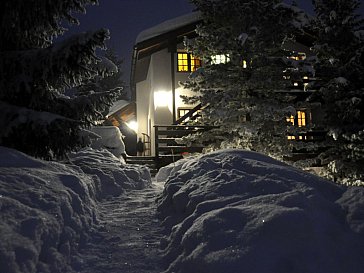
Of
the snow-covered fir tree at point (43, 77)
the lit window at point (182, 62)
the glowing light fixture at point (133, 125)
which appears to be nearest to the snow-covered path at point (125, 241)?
the snow-covered fir tree at point (43, 77)

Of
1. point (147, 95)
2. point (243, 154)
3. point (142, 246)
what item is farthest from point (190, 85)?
point (147, 95)

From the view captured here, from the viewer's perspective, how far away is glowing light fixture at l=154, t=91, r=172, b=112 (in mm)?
19453

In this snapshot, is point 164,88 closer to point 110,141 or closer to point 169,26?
point 169,26

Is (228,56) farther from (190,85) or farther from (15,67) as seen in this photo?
(15,67)

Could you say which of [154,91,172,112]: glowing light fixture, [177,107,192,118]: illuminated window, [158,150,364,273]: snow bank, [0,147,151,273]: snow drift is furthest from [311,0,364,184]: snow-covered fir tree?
[0,147,151,273]: snow drift

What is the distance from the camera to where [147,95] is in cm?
2633

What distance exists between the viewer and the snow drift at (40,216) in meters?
3.39

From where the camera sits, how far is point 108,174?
9359 millimetres

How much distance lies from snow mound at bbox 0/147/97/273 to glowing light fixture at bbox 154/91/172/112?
1337cm

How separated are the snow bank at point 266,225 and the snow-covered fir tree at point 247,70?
5682 mm

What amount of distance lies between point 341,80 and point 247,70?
3758mm

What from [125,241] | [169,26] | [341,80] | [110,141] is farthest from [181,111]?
[125,241]

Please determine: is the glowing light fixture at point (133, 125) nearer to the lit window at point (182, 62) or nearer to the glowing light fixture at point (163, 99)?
the glowing light fixture at point (163, 99)

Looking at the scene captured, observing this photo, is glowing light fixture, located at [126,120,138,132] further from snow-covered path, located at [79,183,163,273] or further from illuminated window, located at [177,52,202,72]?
snow-covered path, located at [79,183,163,273]
